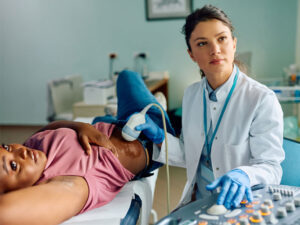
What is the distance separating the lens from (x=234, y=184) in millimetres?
904

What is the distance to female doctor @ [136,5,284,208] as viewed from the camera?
3.69 ft

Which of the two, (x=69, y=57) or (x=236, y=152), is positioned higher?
(x=69, y=57)

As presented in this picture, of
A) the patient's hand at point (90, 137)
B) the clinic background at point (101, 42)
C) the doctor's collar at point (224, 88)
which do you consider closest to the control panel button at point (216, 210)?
the doctor's collar at point (224, 88)

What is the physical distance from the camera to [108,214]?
1146mm

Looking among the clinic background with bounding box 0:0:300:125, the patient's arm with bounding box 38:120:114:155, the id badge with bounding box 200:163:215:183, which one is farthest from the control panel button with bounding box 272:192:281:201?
the clinic background with bounding box 0:0:300:125

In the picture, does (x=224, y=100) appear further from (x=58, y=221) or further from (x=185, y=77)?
(x=185, y=77)

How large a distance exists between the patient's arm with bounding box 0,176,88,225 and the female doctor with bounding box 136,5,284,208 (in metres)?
0.39

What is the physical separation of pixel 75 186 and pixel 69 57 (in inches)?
142

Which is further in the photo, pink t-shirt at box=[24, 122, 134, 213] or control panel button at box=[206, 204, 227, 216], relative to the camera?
pink t-shirt at box=[24, 122, 134, 213]

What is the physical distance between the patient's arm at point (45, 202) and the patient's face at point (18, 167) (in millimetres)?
60

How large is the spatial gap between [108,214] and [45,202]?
28 centimetres

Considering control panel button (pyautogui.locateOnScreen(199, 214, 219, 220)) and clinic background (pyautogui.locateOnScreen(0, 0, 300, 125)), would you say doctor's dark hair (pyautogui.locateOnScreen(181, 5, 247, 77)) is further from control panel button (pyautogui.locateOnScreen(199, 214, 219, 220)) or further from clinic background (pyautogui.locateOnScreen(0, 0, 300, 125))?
clinic background (pyautogui.locateOnScreen(0, 0, 300, 125))

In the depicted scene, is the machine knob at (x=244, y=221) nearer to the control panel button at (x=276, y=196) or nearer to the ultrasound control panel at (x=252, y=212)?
the ultrasound control panel at (x=252, y=212)

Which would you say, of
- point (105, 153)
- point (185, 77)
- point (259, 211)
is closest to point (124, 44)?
point (185, 77)
